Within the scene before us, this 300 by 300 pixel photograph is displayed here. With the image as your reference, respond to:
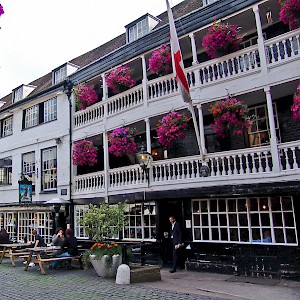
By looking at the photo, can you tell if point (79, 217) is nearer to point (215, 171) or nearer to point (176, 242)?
point (176, 242)

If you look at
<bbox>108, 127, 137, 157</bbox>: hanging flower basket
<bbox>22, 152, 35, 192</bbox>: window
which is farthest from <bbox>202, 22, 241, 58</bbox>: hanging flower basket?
<bbox>22, 152, 35, 192</bbox>: window

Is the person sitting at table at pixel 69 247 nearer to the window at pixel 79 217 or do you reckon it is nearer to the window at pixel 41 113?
the window at pixel 79 217

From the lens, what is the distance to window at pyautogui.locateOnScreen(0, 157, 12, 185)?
67.0 feet

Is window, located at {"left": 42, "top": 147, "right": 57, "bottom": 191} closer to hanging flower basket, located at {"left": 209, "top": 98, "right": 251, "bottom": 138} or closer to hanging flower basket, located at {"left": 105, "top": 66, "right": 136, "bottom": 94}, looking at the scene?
hanging flower basket, located at {"left": 105, "top": 66, "right": 136, "bottom": 94}

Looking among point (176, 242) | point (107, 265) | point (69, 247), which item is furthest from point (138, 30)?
point (107, 265)

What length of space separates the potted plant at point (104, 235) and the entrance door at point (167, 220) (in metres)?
2.07

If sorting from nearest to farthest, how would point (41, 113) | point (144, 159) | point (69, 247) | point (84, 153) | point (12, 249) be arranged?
point (144, 159)
point (69, 247)
point (84, 153)
point (12, 249)
point (41, 113)

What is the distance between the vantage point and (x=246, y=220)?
1041 centimetres

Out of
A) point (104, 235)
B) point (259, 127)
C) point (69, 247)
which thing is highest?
point (259, 127)

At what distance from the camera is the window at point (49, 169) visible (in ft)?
56.5

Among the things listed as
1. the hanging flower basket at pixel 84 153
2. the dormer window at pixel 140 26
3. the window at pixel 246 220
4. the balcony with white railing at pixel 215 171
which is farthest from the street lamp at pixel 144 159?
the dormer window at pixel 140 26

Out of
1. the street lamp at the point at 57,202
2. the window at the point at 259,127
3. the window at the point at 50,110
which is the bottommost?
the street lamp at the point at 57,202

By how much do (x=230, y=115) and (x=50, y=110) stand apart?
11.3 meters

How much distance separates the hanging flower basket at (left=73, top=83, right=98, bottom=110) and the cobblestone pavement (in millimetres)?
7327
